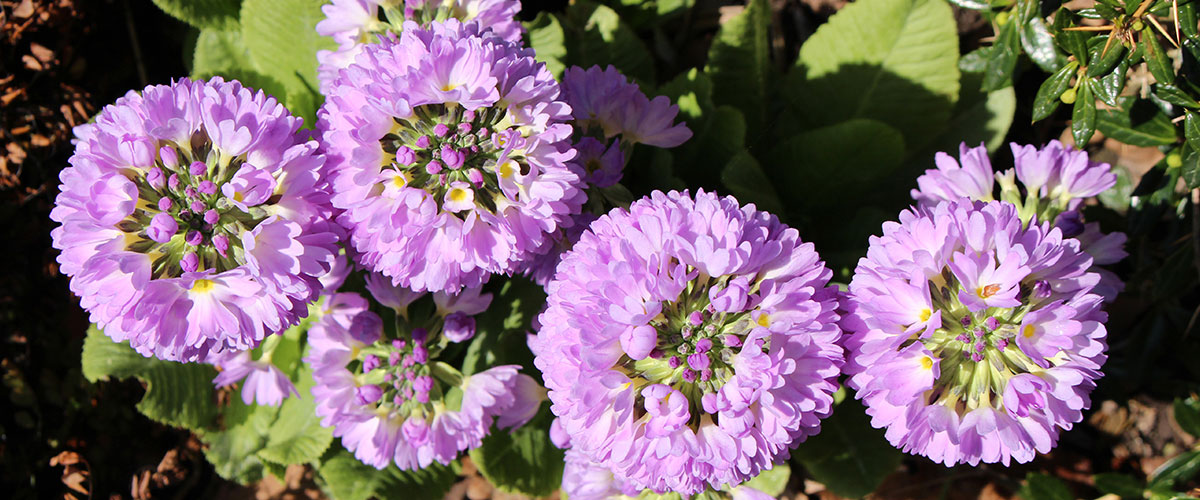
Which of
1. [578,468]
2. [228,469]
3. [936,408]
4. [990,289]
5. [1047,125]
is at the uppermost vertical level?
[990,289]

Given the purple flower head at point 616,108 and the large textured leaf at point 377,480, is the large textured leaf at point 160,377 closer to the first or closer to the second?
the large textured leaf at point 377,480

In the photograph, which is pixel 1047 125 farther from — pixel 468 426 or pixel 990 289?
pixel 468 426

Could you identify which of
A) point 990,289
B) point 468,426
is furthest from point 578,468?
point 990,289

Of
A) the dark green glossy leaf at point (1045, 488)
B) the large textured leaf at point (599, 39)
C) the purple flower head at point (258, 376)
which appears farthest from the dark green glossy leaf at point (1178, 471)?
the purple flower head at point (258, 376)

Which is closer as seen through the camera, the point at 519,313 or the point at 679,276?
the point at 679,276

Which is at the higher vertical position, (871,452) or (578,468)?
(578,468)

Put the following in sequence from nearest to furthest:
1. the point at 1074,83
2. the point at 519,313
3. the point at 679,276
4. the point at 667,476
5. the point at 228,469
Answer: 1. the point at 679,276
2. the point at 667,476
3. the point at 1074,83
4. the point at 519,313
5. the point at 228,469
